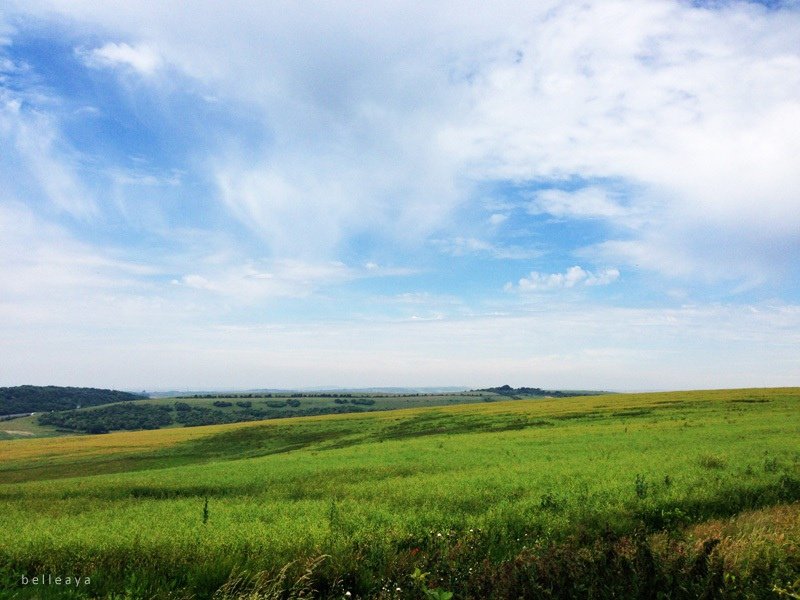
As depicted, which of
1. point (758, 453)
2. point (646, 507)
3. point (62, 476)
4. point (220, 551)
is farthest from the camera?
point (62, 476)

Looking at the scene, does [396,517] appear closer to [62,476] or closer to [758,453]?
[758,453]

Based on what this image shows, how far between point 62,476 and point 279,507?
43.3 m

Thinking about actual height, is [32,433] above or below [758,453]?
below

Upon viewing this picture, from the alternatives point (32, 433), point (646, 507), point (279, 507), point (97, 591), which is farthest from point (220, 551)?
point (32, 433)

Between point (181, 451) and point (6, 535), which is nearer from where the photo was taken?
point (6, 535)

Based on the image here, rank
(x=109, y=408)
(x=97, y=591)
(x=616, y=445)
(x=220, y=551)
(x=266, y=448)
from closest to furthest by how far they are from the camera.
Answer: (x=97, y=591) < (x=220, y=551) < (x=616, y=445) < (x=266, y=448) < (x=109, y=408)

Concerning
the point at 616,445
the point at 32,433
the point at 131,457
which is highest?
the point at 616,445

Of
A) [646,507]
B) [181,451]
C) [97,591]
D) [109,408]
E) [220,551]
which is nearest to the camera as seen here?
[97,591]

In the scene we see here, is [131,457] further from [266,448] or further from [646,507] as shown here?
[646,507]

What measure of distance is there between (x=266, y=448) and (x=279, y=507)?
43382mm

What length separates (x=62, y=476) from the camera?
4516 cm

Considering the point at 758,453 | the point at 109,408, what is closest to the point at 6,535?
the point at 758,453

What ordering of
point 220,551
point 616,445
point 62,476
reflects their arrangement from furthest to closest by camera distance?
1. point 62,476
2. point 616,445
3. point 220,551

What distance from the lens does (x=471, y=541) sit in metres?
9.23
